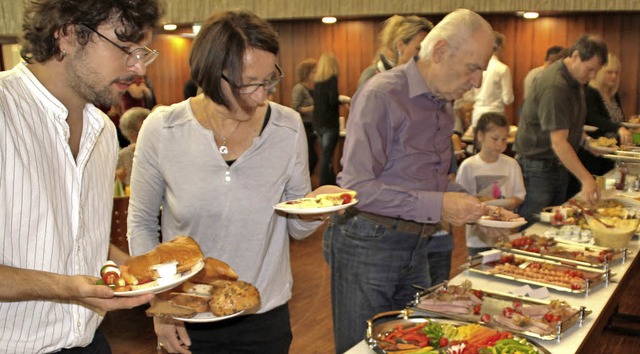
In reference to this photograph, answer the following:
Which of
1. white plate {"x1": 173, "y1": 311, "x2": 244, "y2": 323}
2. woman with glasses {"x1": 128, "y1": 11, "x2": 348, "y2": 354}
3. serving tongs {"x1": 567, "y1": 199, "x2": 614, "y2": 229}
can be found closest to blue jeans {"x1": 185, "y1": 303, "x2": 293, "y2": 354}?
woman with glasses {"x1": 128, "y1": 11, "x2": 348, "y2": 354}

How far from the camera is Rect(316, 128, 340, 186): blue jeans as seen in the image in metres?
7.59

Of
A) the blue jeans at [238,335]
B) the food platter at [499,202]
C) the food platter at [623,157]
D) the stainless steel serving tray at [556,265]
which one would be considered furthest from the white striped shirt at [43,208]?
the food platter at [623,157]

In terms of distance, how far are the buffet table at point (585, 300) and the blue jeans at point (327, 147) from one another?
15.6 feet

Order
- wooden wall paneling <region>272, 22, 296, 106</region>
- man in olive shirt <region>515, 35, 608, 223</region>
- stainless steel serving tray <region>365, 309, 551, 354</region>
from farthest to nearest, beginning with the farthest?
wooden wall paneling <region>272, 22, 296, 106</region> → man in olive shirt <region>515, 35, 608, 223</region> → stainless steel serving tray <region>365, 309, 551, 354</region>

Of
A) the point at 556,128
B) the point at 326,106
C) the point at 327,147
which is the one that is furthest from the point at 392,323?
the point at 327,147

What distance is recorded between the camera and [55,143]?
1453 mm

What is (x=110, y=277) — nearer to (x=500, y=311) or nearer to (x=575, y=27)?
(x=500, y=311)

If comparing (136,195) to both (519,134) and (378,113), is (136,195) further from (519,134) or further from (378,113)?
(519,134)

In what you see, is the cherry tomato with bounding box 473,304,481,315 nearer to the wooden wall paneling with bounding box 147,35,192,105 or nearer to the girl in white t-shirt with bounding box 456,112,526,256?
the girl in white t-shirt with bounding box 456,112,526,256

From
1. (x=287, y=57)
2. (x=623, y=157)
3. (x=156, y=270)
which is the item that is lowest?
(x=623, y=157)

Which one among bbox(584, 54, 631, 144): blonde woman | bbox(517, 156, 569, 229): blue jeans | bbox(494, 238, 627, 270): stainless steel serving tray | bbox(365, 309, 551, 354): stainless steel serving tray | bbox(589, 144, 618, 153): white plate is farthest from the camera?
bbox(584, 54, 631, 144): blonde woman

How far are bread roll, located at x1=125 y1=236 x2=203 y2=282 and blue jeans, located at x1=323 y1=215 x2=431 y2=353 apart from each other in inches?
37.0

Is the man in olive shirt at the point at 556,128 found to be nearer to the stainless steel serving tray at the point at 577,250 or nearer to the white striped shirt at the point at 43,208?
the stainless steel serving tray at the point at 577,250

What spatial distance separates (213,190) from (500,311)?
98cm
